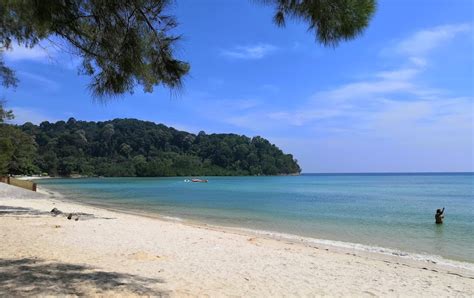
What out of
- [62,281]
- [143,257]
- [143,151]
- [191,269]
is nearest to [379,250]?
[191,269]

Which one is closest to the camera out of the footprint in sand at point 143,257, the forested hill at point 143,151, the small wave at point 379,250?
the footprint in sand at point 143,257

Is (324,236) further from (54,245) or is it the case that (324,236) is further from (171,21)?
(171,21)

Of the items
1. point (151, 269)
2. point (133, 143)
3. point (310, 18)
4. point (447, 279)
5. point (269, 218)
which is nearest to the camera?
point (310, 18)

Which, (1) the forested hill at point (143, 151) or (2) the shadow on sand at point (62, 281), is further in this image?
(1) the forested hill at point (143, 151)

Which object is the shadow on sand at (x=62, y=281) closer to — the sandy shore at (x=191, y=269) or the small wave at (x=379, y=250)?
the sandy shore at (x=191, y=269)

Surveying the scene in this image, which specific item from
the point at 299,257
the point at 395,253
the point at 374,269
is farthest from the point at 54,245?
the point at 395,253

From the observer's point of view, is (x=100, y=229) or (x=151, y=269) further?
(x=100, y=229)

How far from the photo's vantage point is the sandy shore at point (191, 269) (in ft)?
21.5

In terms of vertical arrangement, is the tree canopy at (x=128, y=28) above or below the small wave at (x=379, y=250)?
above

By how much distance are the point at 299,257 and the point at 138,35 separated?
6.94m

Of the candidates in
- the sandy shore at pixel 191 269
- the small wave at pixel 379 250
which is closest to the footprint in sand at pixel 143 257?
the sandy shore at pixel 191 269

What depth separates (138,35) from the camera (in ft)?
19.5

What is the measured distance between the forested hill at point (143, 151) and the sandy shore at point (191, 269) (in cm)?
13972

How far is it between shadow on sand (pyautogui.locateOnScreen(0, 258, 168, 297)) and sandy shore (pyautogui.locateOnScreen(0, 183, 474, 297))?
0.01m
